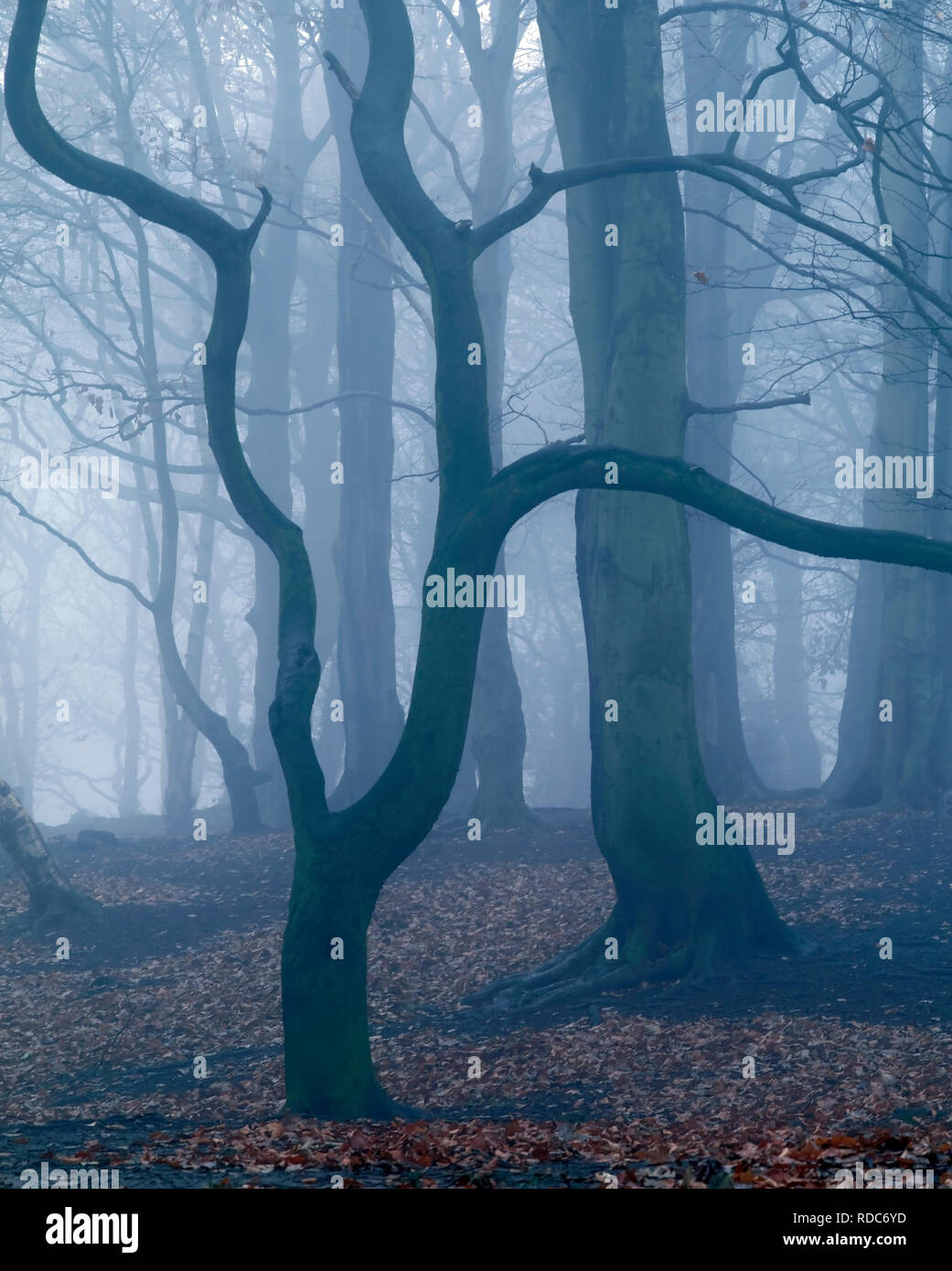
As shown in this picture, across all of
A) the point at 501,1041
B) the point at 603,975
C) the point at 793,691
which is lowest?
the point at 501,1041

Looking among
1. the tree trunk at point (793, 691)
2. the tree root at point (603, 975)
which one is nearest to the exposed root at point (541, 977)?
the tree root at point (603, 975)

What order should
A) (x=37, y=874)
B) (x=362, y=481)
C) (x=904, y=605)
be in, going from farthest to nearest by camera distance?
1. (x=362, y=481)
2. (x=904, y=605)
3. (x=37, y=874)

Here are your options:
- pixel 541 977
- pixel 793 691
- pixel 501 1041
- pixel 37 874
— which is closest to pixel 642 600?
pixel 541 977

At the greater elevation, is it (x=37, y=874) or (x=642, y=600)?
(x=642, y=600)

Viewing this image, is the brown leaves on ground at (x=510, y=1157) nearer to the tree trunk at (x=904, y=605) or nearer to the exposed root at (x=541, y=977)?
the exposed root at (x=541, y=977)

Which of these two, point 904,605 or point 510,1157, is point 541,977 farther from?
point 904,605

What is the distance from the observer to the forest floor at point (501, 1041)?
626 cm

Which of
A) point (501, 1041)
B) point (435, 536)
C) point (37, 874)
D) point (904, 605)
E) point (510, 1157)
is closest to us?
→ point (510, 1157)

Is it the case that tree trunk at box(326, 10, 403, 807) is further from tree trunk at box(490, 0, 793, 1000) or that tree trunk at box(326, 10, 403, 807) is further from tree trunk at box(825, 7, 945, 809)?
tree trunk at box(490, 0, 793, 1000)

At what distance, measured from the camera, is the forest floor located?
6258 mm

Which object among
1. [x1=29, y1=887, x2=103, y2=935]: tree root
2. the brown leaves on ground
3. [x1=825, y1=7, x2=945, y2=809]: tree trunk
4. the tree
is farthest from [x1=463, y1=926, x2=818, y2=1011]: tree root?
[x1=29, y1=887, x2=103, y2=935]: tree root

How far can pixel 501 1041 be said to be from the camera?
944cm

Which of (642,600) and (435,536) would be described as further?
(642,600)
